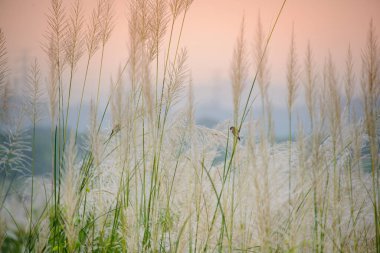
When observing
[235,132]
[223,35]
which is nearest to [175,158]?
[235,132]

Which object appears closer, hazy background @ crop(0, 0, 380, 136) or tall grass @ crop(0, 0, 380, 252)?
tall grass @ crop(0, 0, 380, 252)

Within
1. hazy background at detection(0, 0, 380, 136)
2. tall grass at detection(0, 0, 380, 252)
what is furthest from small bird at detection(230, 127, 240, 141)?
hazy background at detection(0, 0, 380, 136)

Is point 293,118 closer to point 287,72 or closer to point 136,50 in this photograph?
point 287,72

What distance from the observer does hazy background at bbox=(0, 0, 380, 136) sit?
68.2 inches

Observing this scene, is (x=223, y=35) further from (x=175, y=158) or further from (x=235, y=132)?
(x=175, y=158)

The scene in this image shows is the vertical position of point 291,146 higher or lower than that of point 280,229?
higher

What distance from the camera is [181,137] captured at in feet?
5.16

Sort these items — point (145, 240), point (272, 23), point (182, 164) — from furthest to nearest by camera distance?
point (272, 23) < point (182, 164) < point (145, 240)

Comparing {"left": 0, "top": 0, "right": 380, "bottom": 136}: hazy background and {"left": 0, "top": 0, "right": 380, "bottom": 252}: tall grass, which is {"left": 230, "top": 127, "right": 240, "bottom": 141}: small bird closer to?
{"left": 0, "top": 0, "right": 380, "bottom": 252}: tall grass

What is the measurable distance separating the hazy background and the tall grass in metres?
0.09

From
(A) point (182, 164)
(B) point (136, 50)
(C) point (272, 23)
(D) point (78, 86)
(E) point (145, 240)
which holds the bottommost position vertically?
(E) point (145, 240)

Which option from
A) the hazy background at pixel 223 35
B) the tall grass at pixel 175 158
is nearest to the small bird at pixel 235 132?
the tall grass at pixel 175 158

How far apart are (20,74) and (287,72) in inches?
52.6

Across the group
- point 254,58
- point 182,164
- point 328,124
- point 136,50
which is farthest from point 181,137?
point 328,124
